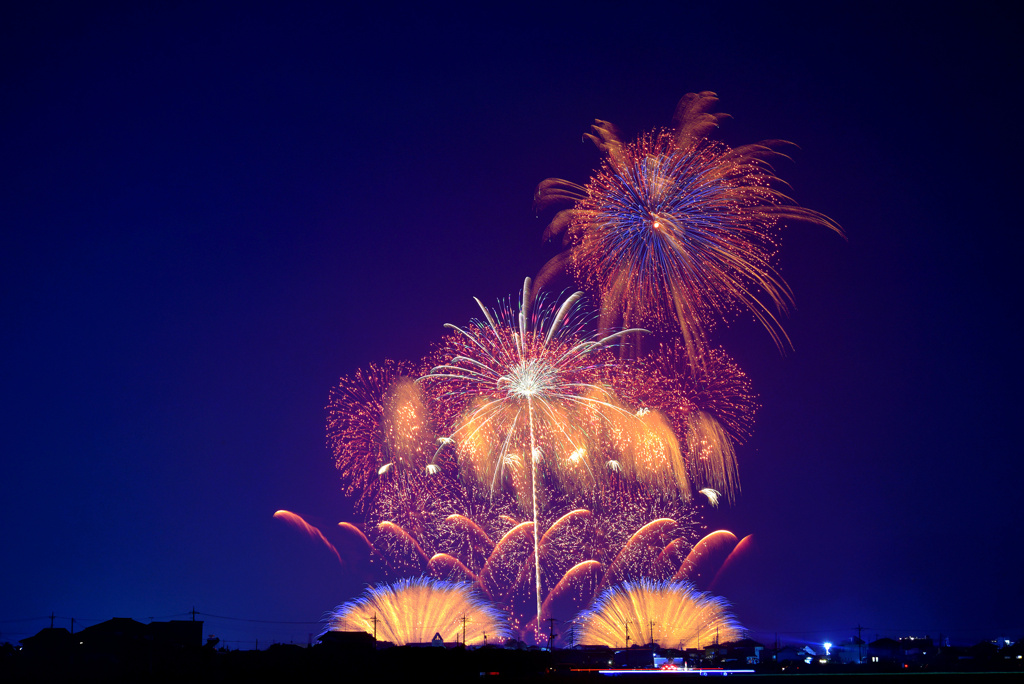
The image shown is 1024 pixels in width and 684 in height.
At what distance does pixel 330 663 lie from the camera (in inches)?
1951

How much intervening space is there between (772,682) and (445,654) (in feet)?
66.5

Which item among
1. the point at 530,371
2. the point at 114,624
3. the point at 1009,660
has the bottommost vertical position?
the point at 1009,660

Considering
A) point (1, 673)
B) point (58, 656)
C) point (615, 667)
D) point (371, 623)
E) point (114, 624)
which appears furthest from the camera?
point (615, 667)

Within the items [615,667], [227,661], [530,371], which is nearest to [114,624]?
[227,661]

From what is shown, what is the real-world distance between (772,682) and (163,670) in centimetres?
3490

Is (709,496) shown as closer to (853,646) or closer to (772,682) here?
(772,682)

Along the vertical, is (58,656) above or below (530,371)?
below

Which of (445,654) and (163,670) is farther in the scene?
(445,654)

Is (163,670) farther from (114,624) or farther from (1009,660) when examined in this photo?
(1009,660)

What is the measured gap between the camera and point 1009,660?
89.7 m

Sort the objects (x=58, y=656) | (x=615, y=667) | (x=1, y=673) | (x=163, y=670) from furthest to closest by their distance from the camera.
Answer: (x=615, y=667), (x=58, y=656), (x=163, y=670), (x=1, y=673)

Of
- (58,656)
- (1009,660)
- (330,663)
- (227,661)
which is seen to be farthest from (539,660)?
(1009,660)

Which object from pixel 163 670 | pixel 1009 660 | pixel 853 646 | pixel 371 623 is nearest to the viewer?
pixel 163 670

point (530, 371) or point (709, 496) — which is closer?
point (530, 371)
